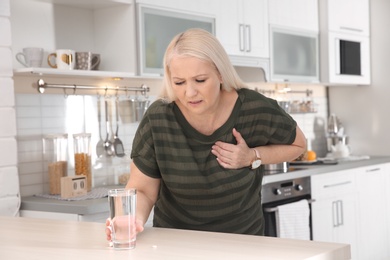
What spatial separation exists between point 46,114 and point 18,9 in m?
0.58

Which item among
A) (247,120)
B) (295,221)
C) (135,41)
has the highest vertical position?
(135,41)

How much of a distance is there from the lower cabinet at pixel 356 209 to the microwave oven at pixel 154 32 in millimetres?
1382

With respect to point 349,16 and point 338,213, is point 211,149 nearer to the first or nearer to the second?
point 338,213

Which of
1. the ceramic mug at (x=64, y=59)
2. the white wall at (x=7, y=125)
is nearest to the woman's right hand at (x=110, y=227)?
the white wall at (x=7, y=125)

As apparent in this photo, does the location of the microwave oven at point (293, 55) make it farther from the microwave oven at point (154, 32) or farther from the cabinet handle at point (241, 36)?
the microwave oven at point (154, 32)

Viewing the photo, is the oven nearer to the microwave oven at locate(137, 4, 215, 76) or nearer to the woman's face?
the microwave oven at locate(137, 4, 215, 76)

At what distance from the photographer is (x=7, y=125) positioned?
321 centimetres

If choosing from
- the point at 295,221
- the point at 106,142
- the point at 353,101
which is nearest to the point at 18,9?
the point at 106,142

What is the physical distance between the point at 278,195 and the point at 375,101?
1.73 meters

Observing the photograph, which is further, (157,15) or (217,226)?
(157,15)

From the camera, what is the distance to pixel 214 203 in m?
2.27

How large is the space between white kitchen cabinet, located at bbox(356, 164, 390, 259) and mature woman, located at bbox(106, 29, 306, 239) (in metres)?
2.77

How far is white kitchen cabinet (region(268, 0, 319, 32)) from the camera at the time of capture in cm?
474

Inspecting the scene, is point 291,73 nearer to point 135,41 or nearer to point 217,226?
point 135,41
